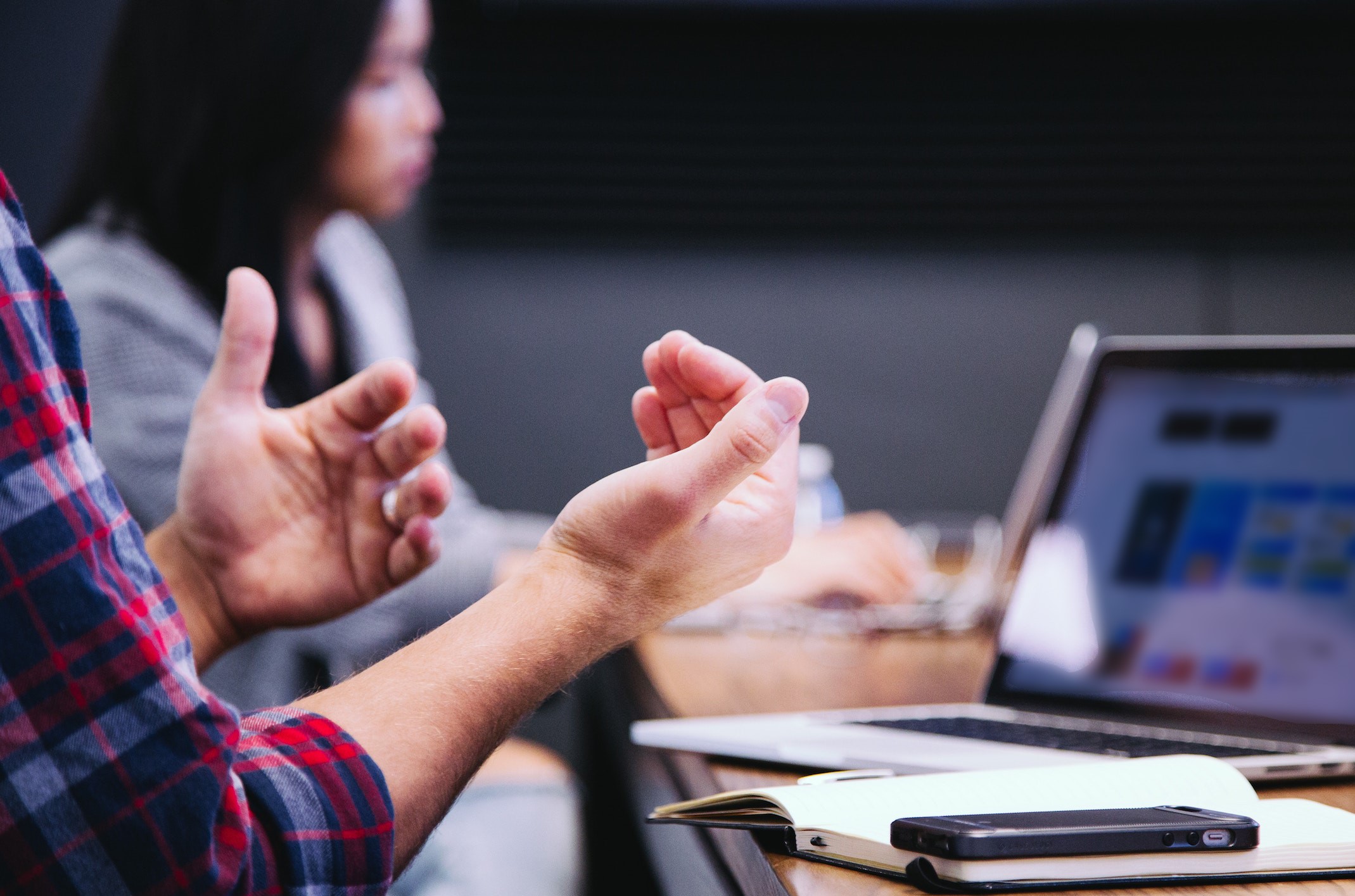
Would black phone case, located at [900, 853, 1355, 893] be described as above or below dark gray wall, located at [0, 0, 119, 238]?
below

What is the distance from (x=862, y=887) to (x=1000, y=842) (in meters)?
0.07

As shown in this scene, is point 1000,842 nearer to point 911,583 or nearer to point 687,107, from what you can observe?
point 911,583

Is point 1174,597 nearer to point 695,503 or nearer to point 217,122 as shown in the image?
point 695,503

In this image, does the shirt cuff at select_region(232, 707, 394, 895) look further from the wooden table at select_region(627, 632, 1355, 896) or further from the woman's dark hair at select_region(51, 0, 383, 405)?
the woman's dark hair at select_region(51, 0, 383, 405)

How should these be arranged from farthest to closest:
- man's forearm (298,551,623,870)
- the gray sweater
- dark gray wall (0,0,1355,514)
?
dark gray wall (0,0,1355,514) → the gray sweater → man's forearm (298,551,623,870)

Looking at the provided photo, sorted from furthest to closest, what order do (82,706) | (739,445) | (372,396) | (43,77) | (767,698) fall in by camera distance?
(43,77), (767,698), (372,396), (739,445), (82,706)

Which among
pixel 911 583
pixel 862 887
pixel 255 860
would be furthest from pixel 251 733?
pixel 911 583

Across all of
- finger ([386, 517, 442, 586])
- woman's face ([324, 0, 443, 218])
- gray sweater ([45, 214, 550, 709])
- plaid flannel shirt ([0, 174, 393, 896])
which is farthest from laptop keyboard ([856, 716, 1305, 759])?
woman's face ([324, 0, 443, 218])

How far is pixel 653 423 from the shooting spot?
868 mm

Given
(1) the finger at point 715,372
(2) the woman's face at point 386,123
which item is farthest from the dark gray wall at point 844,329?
(1) the finger at point 715,372

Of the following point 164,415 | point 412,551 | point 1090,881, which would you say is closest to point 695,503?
point 1090,881

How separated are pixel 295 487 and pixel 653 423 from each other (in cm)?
35

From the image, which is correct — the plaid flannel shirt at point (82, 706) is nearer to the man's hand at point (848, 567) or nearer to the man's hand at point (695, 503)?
the man's hand at point (695, 503)

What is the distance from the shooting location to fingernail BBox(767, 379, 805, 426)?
0.67m
